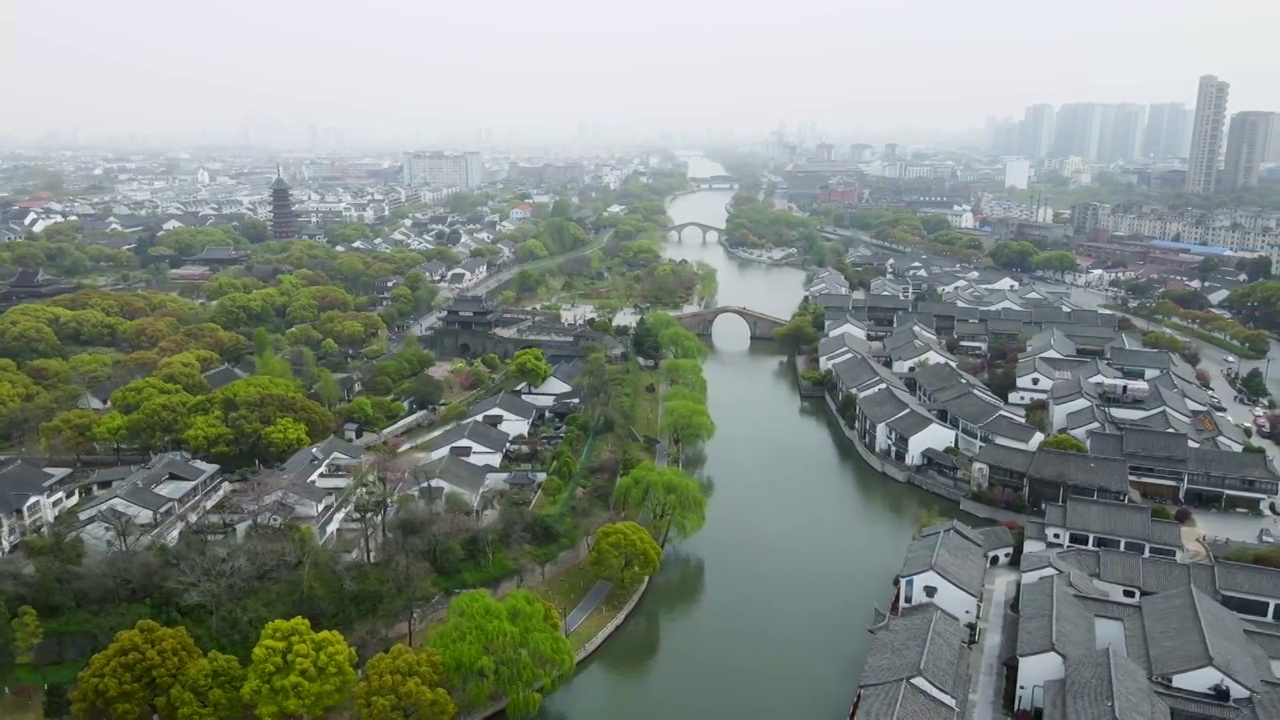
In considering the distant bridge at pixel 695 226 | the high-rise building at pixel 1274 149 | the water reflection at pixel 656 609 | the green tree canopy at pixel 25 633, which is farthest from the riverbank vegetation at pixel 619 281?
the high-rise building at pixel 1274 149

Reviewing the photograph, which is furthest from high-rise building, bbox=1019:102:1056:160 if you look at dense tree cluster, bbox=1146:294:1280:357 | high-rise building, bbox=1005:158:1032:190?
dense tree cluster, bbox=1146:294:1280:357

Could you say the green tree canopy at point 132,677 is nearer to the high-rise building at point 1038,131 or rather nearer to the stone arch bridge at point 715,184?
the stone arch bridge at point 715,184

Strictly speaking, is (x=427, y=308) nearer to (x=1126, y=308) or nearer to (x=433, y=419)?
(x=433, y=419)

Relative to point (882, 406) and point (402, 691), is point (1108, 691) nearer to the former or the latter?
point (402, 691)

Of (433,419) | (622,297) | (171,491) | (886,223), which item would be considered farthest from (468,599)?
(886,223)

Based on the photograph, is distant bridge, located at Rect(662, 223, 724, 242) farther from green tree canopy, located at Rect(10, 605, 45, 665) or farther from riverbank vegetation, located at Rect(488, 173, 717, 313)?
green tree canopy, located at Rect(10, 605, 45, 665)

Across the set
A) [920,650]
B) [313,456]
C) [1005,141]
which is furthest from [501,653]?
[1005,141]
